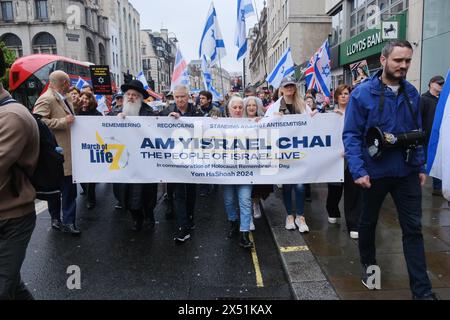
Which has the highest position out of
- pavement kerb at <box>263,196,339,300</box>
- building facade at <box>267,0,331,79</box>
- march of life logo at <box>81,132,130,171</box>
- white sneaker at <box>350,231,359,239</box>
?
building facade at <box>267,0,331,79</box>

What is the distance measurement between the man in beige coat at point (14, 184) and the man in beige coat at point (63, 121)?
2558 millimetres

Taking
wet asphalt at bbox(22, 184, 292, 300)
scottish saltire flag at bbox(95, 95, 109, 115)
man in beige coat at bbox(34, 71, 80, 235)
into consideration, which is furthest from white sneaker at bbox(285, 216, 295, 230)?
scottish saltire flag at bbox(95, 95, 109, 115)

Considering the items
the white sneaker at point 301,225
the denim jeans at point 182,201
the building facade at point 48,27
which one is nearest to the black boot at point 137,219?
the denim jeans at point 182,201

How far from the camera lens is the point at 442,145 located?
329 cm

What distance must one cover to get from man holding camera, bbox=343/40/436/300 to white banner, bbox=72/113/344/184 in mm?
1660

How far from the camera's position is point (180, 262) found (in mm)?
4535

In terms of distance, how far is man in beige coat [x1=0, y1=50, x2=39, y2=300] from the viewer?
2438mm

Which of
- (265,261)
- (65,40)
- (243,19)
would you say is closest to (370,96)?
(265,261)

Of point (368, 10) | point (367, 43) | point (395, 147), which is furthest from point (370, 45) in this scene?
point (395, 147)

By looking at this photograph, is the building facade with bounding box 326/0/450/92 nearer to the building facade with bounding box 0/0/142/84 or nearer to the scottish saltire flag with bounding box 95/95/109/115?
the scottish saltire flag with bounding box 95/95/109/115

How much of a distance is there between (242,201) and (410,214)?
207cm

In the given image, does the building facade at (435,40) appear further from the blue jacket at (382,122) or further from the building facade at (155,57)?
the building facade at (155,57)

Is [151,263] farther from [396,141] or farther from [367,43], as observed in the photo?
[367,43]
